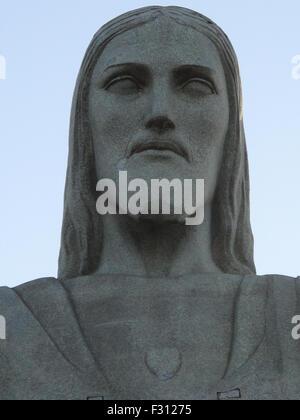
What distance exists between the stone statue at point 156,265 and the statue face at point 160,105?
14mm

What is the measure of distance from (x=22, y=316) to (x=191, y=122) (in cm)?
257

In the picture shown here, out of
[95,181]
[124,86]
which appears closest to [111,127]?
[124,86]

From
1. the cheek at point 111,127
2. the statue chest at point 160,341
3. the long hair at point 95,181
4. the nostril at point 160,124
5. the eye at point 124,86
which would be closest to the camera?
the statue chest at point 160,341

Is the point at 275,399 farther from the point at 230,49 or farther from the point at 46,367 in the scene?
the point at 230,49

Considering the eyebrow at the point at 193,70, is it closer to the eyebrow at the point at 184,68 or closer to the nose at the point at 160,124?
the eyebrow at the point at 184,68

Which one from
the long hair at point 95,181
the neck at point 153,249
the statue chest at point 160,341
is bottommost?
the statue chest at point 160,341

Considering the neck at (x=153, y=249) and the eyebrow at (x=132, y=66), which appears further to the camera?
the eyebrow at (x=132, y=66)

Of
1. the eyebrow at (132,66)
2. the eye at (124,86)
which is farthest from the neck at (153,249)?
the eyebrow at (132,66)

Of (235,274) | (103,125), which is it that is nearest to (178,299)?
(235,274)

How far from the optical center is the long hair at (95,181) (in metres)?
17.0

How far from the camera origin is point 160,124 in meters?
16.5

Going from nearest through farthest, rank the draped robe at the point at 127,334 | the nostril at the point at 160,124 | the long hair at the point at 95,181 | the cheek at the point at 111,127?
the draped robe at the point at 127,334 < the nostril at the point at 160,124 < the cheek at the point at 111,127 < the long hair at the point at 95,181

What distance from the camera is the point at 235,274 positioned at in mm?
16641
